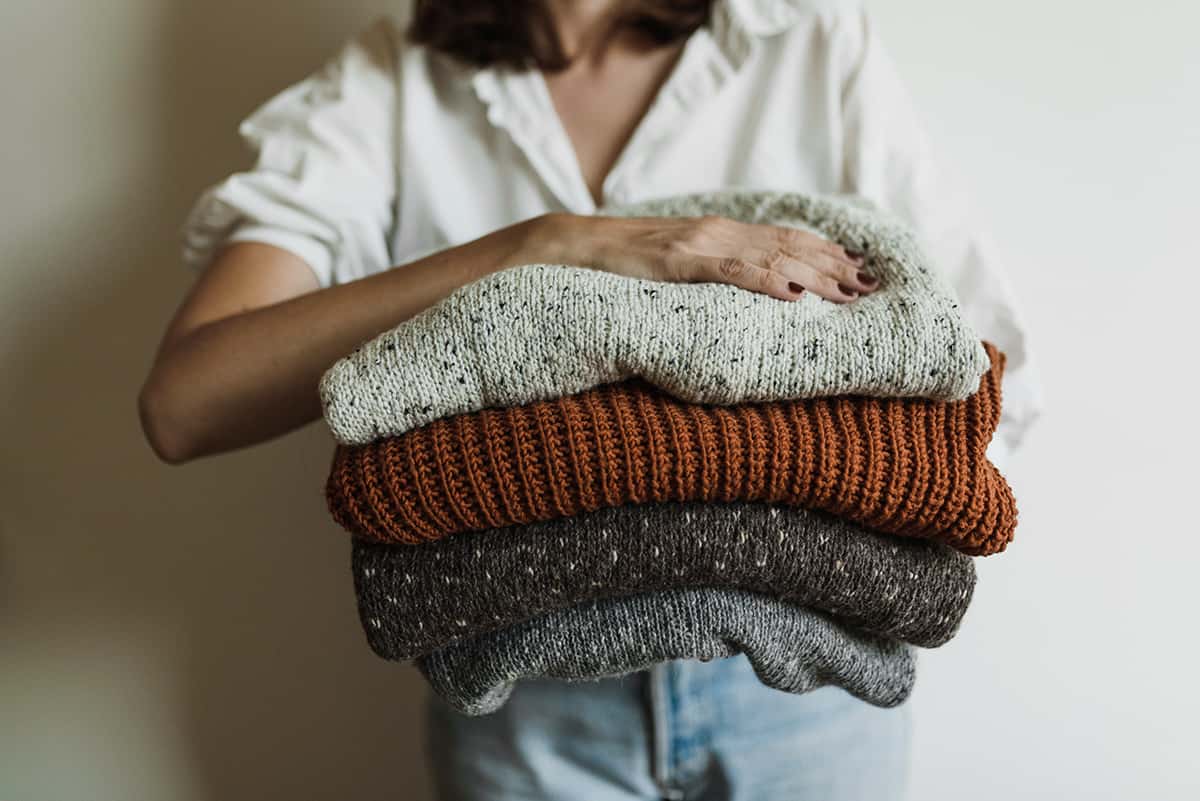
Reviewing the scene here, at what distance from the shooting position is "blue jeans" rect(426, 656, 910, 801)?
0.62 metres

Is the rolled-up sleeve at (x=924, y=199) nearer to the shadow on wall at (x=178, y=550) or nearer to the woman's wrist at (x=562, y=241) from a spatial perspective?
the woman's wrist at (x=562, y=241)

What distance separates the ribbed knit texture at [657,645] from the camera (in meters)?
0.46

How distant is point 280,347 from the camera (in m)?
0.56

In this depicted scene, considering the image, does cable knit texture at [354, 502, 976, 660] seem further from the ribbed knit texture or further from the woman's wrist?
the woman's wrist

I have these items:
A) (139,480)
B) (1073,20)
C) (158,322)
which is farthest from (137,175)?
(1073,20)

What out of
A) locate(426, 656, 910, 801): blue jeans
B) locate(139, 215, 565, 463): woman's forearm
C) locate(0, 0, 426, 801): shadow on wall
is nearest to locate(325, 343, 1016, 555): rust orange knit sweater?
locate(139, 215, 565, 463): woman's forearm

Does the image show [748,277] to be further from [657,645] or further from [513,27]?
[513,27]

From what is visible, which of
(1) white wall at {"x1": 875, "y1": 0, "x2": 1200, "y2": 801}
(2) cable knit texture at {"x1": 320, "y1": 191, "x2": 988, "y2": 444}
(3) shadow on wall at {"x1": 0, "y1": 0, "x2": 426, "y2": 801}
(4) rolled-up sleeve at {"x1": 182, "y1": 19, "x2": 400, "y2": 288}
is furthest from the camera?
(3) shadow on wall at {"x1": 0, "y1": 0, "x2": 426, "y2": 801}

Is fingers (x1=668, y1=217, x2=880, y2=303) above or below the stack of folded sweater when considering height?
above

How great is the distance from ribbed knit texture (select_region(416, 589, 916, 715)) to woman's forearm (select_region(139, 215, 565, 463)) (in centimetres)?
19

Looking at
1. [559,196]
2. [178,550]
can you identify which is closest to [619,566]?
[559,196]

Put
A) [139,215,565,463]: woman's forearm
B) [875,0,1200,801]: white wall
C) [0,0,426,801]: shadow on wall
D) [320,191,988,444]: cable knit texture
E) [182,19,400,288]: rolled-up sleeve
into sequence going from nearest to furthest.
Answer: [320,191,988,444]: cable knit texture, [139,215,565,463]: woman's forearm, [182,19,400,288]: rolled-up sleeve, [875,0,1200,801]: white wall, [0,0,426,801]: shadow on wall

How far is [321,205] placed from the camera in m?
0.66

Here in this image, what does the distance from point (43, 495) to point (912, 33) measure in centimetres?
94
